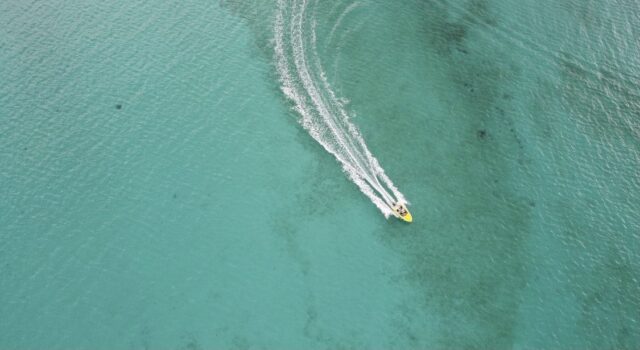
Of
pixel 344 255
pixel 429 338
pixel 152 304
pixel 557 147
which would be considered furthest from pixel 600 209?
pixel 152 304

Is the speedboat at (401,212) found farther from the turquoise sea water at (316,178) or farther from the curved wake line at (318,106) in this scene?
the turquoise sea water at (316,178)

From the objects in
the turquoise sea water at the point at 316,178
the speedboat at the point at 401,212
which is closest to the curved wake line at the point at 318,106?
the speedboat at the point at 401,212

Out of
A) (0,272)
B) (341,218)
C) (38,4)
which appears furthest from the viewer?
(38,4)

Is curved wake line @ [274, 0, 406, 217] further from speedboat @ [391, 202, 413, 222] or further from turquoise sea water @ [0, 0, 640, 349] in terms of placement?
turquoise sea water @ [0, 0, 640, 349]

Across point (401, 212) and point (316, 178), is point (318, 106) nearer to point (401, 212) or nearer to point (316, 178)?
point (316, 178)

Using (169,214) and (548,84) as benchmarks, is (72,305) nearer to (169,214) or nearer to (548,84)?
(169,214)

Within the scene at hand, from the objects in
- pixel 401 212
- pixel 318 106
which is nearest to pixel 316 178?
pixel 401 212
